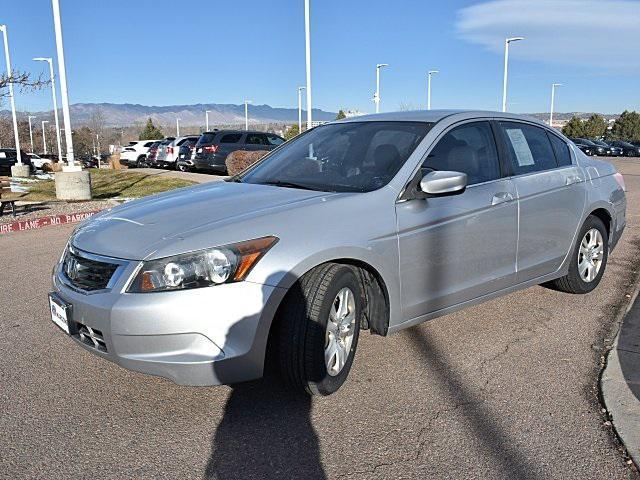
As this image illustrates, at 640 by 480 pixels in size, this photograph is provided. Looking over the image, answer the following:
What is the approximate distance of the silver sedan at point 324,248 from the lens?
3025mm

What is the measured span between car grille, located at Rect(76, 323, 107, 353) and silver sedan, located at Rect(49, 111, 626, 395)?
0.01 metres

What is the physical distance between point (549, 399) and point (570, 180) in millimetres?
2294

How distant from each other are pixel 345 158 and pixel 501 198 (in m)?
1.18

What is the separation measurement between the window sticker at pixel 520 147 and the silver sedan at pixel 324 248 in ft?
0.04

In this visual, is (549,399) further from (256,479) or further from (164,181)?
(164,181)

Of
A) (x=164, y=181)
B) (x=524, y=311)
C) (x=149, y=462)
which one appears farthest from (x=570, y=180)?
(x=164, y=181)

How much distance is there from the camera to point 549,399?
11.4 ft

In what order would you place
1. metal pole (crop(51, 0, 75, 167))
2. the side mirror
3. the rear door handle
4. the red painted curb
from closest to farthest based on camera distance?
the side mirror, the rear door handle, the red painted curb, metal pole (crop(51, 0, 75, 167))

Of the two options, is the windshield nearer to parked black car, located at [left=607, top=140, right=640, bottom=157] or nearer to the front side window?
the front side window

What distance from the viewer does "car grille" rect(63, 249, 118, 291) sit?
3191 millimetres

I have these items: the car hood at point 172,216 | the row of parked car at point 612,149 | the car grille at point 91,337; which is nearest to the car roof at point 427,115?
the car hood at point 172,216

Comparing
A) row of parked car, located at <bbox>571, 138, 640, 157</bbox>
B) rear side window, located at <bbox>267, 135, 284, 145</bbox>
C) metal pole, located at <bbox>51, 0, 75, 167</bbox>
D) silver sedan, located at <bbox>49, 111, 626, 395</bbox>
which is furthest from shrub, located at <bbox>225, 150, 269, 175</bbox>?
row of parked car, located at <bbox>571, 138, 640, 157</bbox>

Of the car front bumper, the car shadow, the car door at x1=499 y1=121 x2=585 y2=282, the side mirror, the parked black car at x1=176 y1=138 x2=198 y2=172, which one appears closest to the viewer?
the car shadow

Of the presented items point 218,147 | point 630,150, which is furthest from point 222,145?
point 630,150
